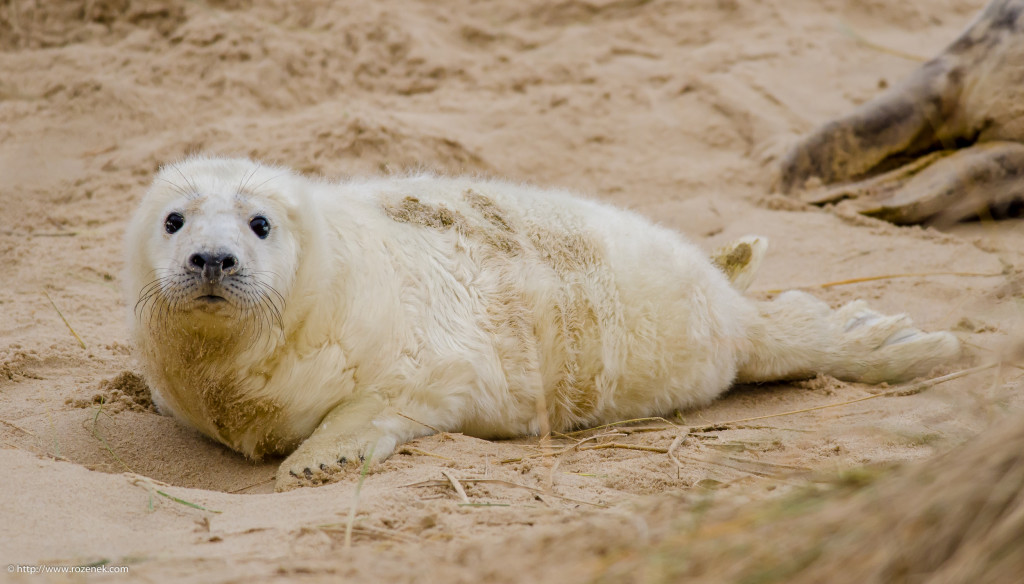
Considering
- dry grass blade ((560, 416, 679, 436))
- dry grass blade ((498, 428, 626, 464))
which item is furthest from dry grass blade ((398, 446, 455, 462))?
dry grass blade ((560, 416, 679, 436))

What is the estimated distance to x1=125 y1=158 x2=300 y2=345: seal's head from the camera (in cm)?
314

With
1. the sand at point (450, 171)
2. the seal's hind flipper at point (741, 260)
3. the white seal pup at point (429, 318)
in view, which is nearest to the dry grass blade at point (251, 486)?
the sand at point (450, 171)

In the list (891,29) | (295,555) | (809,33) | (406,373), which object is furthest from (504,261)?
(891,29)

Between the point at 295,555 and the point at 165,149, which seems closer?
the point at 295,555

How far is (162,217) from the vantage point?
133 inches

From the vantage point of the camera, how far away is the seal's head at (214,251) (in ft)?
10.3

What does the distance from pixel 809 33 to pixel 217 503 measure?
751 centimetres

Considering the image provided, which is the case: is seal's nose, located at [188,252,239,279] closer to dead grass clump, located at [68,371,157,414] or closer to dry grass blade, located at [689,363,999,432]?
Answer: dead grass clump, located at [68,371,157,414]

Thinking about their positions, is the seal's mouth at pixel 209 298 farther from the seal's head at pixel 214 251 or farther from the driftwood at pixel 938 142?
the driftwood at pixel 938 142

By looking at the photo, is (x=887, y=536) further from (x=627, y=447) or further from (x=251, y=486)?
(x=251, y=486)

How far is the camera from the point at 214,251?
3107 millimetres

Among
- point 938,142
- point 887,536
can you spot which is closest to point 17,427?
point 887,536

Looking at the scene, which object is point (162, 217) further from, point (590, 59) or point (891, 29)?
point (891, 29)

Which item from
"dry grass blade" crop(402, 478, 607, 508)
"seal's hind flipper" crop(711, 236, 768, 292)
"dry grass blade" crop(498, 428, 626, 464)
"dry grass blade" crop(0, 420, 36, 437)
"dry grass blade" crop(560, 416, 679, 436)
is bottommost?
"dry grass blade" crop(560, 416, 679, 436)
